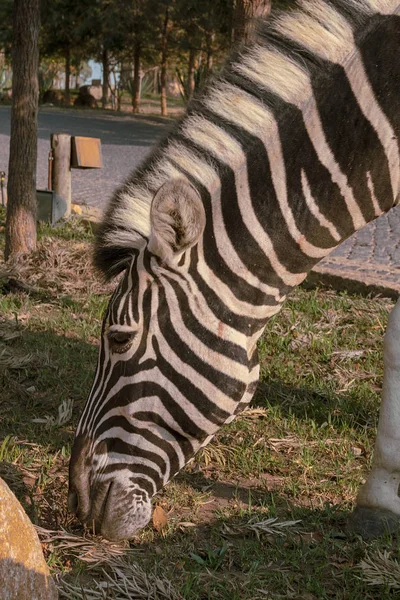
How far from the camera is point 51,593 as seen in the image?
239 cm

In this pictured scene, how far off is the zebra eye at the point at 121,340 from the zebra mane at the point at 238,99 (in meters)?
0.28

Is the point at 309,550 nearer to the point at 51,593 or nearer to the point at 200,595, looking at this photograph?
the point at 200,595

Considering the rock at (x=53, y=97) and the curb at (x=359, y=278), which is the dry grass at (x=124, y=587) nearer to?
the curb at (x=359, y=278)

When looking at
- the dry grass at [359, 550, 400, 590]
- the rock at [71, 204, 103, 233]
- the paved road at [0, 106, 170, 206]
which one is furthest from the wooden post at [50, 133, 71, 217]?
the dry grass at [359, 550, 400, 590]

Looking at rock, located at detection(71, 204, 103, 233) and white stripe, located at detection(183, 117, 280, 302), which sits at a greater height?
rock, located at detection(71, 204, 103, 233)

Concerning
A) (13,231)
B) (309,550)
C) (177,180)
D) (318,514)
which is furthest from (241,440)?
(13,231)

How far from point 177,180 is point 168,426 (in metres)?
0.92

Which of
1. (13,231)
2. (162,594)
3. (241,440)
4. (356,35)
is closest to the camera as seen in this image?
(162,594)

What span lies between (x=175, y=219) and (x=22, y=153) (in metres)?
4.95

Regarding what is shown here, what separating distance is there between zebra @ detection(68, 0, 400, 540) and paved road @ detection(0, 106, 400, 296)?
0.36 metres

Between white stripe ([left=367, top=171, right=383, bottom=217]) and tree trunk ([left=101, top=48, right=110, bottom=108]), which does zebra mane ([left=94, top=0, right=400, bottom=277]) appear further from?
tree trunk ([left=101, top=48, right=110, bottom=108])

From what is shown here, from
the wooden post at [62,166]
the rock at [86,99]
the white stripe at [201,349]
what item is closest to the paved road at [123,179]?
the white stripe at [201,349]

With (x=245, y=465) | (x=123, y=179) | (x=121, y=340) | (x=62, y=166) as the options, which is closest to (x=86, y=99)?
(x=62, y=166)

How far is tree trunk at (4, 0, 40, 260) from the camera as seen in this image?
23.1 ft
